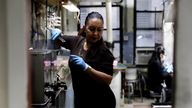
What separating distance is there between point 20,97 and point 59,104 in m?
1.76

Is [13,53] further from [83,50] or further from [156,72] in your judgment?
[156,72]

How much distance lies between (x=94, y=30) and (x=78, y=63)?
0.31 meters

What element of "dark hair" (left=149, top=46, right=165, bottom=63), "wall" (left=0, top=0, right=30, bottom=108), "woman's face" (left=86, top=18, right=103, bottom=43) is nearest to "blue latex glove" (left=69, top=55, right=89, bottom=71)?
"woman's face" (left=86, top=18, right=103, bottom=43)

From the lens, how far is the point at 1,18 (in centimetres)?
95

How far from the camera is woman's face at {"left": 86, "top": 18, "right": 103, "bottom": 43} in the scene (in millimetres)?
2373

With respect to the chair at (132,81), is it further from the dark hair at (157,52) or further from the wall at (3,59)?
the wall at (3,59)

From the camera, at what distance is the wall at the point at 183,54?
0.93 metres

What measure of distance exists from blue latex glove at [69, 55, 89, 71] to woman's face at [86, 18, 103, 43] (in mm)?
190

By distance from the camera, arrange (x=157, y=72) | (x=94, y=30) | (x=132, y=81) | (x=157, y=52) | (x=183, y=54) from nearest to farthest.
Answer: (x=183, y=54)
(x=94, y=30)
(x=157, y=72)
(x=157, y=52)
(x=132, y=81)

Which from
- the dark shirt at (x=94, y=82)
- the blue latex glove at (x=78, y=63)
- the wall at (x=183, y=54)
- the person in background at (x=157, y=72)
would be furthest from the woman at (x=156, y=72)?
the wall at (x=183, y=54)

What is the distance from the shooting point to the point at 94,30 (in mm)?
2373

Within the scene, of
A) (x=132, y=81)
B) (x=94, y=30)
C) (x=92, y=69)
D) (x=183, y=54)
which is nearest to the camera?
(x=183, y=54)

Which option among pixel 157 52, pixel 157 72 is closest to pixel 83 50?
pixel 157 72

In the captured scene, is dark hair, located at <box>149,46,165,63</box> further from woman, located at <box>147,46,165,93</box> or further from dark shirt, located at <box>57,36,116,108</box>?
dark shirt, located at <box>57,36,116,108</box>
